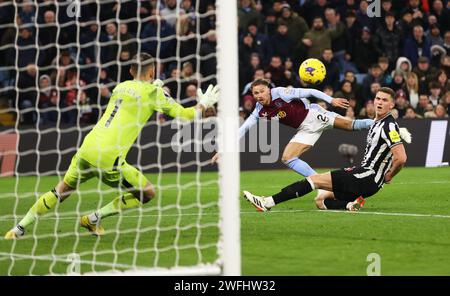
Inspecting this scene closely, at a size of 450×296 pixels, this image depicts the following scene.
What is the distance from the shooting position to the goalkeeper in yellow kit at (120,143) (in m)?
10.4

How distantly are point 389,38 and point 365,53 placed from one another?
65cm

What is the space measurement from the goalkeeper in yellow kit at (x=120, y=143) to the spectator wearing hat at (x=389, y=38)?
38.9 feet

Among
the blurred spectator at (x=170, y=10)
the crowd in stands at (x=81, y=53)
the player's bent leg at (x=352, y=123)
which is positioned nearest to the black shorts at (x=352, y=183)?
the player's bent leg at (x=352, y=123)

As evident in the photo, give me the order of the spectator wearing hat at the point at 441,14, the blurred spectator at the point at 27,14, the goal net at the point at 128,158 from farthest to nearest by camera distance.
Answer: the spectator wearing hat at the point at 441,14 < the blurred spectator at the point at 27,14 < the goal net at the point at 128,158

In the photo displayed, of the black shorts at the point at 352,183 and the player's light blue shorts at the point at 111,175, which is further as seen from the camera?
the black shorts at the point at 352,183

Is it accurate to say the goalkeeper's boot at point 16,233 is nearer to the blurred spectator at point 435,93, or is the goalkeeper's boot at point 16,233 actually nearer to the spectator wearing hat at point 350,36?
the spectator wearing hat at point 350,36

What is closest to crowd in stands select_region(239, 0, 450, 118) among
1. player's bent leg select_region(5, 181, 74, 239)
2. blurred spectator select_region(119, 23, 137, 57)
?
blurred spectator select_region(119, 23, 137, 57)

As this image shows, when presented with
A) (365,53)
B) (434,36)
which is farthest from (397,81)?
(434,36)

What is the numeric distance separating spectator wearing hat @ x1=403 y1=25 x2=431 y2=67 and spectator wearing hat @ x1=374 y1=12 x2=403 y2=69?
8.3 inches

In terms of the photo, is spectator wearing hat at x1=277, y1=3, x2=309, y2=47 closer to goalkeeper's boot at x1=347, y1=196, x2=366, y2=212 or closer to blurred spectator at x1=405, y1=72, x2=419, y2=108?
blurred spectator at x1=405, y1=72, x2=419, y2=108

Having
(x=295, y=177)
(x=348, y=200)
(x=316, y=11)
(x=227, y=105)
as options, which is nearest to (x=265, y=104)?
(x=348, y=200)

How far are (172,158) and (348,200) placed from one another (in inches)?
291

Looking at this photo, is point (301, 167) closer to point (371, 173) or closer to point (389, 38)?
point (371, 173)
